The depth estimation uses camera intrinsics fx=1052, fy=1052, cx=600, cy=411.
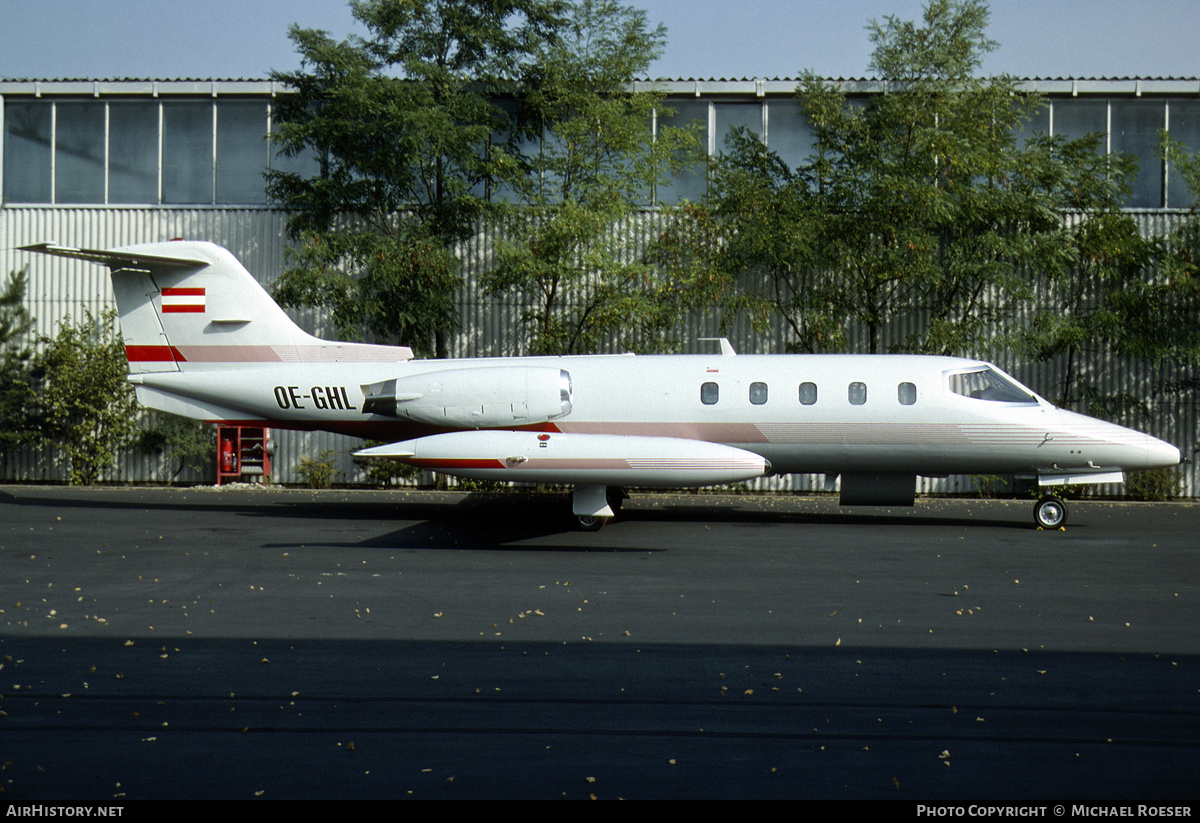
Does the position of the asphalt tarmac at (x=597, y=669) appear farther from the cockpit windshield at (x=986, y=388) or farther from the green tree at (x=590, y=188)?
the green tree at (x=590, y=188)

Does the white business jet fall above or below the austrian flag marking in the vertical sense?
below

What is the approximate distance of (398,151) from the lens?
73.2ft

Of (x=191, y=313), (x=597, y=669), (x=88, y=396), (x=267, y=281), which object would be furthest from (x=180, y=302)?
(x=597, y=669)

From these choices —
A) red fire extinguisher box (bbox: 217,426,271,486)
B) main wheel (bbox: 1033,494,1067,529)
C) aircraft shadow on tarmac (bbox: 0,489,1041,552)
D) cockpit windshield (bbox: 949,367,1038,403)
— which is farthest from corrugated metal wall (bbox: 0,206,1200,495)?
→ cockpit windshield (bbox: 949,367,1038,403)

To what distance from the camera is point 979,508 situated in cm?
1975

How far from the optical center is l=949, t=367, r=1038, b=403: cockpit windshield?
15852mm

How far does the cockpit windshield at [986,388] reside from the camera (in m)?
15.9

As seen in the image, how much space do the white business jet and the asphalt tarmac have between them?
1.98m

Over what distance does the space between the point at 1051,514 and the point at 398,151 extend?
14.6m

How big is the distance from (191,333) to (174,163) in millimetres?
9708

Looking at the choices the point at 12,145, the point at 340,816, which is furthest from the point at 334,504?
the point at 340,816

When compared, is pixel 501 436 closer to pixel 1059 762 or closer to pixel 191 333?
pixel 191 333

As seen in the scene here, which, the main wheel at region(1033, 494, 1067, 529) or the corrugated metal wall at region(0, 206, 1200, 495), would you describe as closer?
the main wheel at region(1033, 494, 1067, 529)

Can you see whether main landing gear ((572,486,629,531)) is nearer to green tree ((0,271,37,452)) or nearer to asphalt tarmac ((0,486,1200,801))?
asphalt tarmac ((0,486,1200,801))
